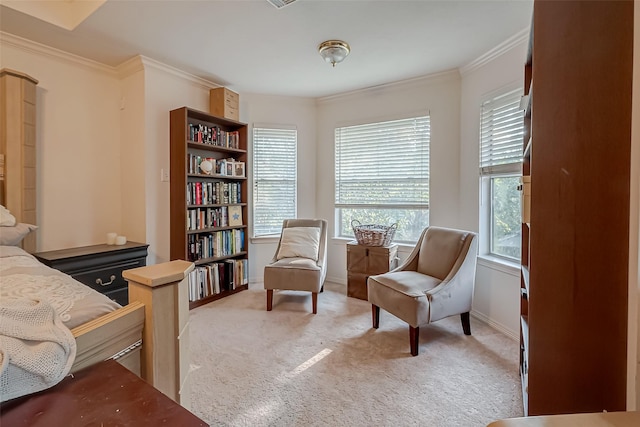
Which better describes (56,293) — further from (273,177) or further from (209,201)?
(273,177)

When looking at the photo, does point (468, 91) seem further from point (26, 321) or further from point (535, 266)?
point (26, 321)

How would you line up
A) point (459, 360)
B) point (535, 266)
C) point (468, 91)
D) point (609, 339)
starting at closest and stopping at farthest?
point (609, 339) → point (535, 266) → point (459, 360) → point (468, 91)

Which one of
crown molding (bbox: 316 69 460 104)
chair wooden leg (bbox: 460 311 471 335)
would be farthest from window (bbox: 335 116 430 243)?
chair wooden leg (bbox: 460 311 471 335)

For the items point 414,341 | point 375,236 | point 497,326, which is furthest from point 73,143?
point 497,326

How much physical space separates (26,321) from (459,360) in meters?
2.32

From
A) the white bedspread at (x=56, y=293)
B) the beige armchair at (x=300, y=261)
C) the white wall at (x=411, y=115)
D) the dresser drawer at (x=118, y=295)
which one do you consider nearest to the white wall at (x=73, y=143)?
the dresser drawer at (x=118, y=295)

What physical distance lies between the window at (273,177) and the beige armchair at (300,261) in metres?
0.46

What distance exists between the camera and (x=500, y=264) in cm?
260

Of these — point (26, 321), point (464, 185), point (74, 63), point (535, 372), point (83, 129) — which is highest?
point (74, 63)

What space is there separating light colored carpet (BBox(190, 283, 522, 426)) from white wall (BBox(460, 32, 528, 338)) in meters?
0.18

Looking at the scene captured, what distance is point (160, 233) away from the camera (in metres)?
3.04

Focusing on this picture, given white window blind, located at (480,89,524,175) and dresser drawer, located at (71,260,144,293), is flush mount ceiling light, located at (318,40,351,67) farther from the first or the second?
dresser drawer, located at (71,260,144,293)

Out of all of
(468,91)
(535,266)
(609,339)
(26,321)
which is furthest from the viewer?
(468,91)

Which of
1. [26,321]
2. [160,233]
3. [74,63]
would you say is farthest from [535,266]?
[74,63]
